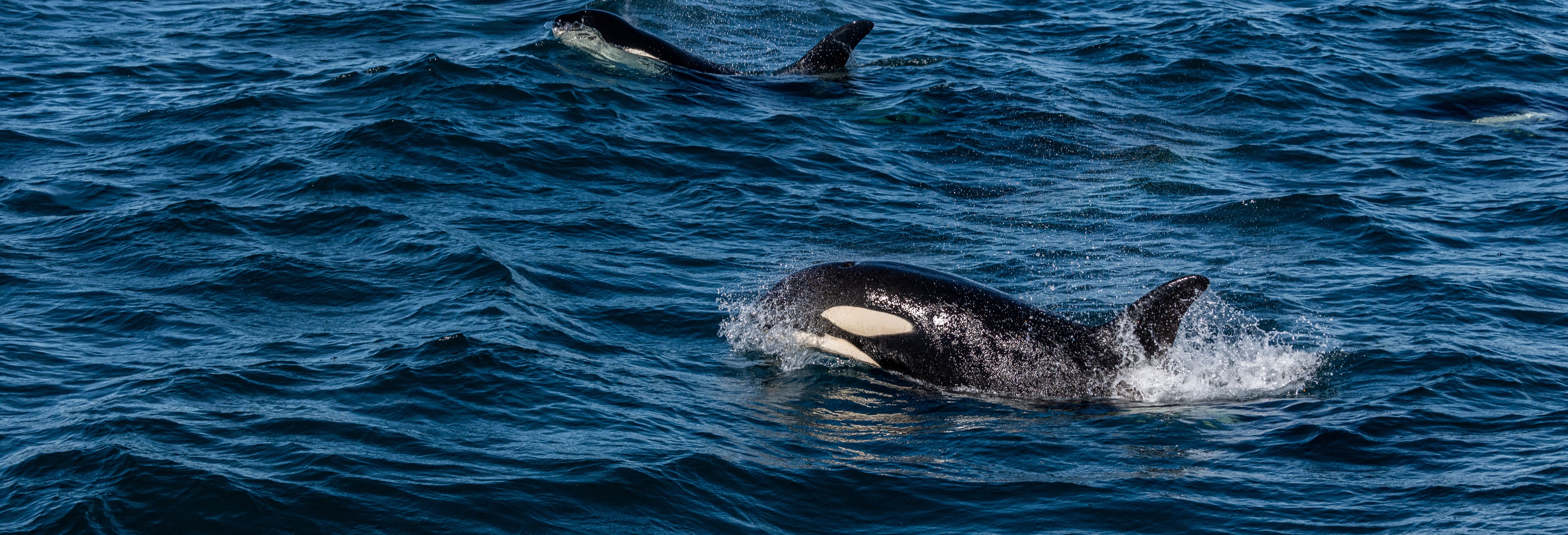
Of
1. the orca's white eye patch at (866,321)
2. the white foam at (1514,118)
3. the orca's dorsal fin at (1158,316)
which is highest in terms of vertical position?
the orca's dorsal fin at (1158,316)

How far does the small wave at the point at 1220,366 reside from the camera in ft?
37.3

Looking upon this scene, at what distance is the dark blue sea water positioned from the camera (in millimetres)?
9367

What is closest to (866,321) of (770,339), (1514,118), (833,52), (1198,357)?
(770,339)

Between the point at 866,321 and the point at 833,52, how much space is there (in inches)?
470

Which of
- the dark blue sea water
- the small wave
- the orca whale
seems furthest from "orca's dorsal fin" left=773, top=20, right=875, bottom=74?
the small wave

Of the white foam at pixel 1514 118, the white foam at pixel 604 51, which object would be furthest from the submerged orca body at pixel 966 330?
the white foam at pixel 1514 118

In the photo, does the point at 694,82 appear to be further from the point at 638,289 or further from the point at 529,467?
the point at 529,467

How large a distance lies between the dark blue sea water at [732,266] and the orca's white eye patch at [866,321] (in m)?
0.34

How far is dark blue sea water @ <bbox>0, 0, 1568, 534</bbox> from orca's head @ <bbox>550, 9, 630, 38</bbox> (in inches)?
24.1

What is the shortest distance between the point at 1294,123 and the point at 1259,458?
12.3 m

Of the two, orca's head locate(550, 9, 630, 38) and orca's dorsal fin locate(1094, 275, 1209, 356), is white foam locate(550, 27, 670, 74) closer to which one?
orca's head locate(550, 9, 630, 38)

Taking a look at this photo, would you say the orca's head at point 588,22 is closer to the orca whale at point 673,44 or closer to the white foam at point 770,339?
the orca whale at point 673,44

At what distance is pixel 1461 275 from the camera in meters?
14.5

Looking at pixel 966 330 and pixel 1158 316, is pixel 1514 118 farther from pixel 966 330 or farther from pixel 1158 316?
pixel 966 330
